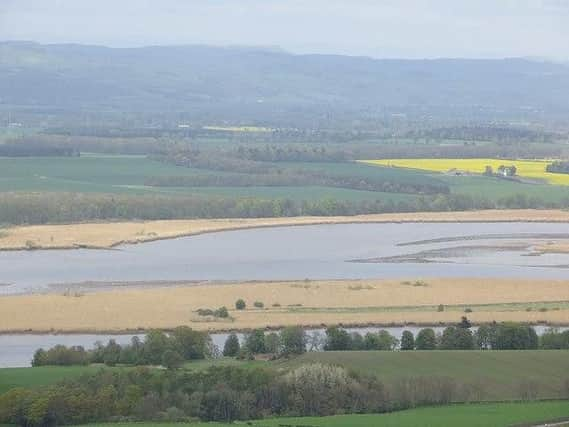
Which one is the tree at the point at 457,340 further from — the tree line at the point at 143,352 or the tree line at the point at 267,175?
the tree line at the point at 267,175

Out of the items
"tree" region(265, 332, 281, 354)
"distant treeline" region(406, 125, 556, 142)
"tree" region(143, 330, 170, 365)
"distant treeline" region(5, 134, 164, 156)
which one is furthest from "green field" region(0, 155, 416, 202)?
"tree" region(143, 330, 170, 365)

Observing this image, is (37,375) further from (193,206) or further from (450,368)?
(193,206)

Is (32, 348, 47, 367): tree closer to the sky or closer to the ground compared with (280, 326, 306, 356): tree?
closer to the ground

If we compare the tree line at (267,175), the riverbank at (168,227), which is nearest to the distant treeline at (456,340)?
the riverbank at (168,227)

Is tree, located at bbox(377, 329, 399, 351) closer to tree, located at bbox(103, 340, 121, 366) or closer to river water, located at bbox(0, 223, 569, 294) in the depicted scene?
tree, located at bbox(103, 340, 121, 366)

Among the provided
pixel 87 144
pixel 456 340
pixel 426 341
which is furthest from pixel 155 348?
pixel 87 144

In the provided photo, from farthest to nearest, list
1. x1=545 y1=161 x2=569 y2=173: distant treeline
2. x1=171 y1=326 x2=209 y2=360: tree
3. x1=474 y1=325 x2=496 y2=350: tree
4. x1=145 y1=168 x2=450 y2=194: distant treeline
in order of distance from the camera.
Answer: x1=545 y1=161 x2=569 y2=173: distant treeline
x1=145 y1=168 x2=450 y2=194: distant treeline
x1=474 y1=325 x2=496 y2=350: tree
x1=171 y1=326 x2=209 y2=360: tree
